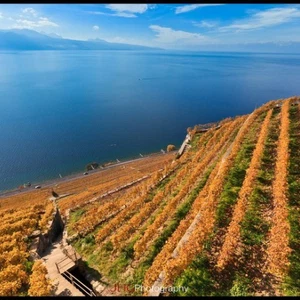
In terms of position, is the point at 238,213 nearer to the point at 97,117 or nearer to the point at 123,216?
the point at 123,216

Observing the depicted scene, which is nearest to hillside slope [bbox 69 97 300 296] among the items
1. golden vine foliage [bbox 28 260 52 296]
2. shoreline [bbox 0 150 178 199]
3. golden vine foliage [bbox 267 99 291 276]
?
golden vine foliage [bbox 267 99 291 276]

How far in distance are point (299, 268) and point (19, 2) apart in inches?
473

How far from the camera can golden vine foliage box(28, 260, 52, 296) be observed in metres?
10.8

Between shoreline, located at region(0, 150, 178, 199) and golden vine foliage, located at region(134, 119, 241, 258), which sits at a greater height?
golden vine foliage, located at region(134, 119, 241, 258)

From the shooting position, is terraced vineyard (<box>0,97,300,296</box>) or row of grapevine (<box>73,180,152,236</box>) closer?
terraced vineyard (<box>0,97,300,296</box>)

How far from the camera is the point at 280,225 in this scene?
11594 millimetres

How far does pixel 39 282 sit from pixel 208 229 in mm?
8503

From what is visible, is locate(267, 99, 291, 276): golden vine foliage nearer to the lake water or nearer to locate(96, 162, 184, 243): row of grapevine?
locate(96, 162, 184, 243): row of grapevine

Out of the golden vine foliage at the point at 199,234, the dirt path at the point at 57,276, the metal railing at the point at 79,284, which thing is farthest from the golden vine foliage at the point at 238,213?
the dirt path at the point at 57,276

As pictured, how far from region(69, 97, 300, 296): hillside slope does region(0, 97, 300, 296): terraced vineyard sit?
4 centimetres

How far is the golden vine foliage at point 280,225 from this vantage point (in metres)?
9.91

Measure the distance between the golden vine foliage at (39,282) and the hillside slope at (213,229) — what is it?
107 inches

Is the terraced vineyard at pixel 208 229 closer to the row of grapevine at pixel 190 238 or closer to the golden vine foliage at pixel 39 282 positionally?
the row of grapevine at pixel 190 238

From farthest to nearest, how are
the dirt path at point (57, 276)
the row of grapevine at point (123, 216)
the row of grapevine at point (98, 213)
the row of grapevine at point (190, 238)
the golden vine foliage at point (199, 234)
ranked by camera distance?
the row of grapevine at point (98, 213), the row of grapevine at point (123, 216), the dirt path at point (57, 276), the row of grapevine at point (190, 238), the golden vine foliage at point (199, 234)
